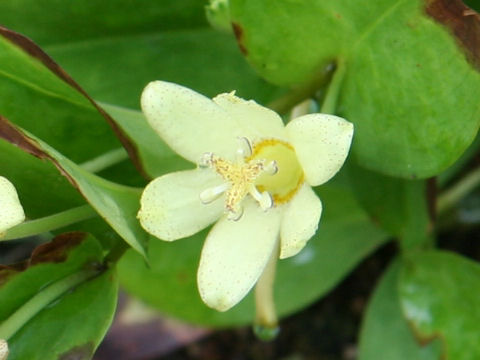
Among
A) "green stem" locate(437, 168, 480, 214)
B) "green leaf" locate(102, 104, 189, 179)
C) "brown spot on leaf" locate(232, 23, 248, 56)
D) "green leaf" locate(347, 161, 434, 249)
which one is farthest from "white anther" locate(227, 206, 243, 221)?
"green stem" locate(437, 168, 480, 214)

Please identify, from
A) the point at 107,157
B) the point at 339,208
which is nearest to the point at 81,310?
the point at 107,157

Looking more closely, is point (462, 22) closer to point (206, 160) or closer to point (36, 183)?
point (206, 160)

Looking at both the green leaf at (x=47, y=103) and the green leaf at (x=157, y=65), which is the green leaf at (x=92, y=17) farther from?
the green leaf at (x=47, y=103)

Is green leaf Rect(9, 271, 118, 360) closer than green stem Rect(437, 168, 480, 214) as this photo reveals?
Yes

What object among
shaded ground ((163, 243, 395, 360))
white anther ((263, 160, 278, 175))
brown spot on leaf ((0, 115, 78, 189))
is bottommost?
shaded ground ((163, 243, 395, 360))

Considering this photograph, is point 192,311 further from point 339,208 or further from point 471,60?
point 471,60

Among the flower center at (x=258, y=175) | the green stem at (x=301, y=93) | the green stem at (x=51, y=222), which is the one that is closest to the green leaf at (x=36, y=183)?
the green stem at (x=51, y=222)

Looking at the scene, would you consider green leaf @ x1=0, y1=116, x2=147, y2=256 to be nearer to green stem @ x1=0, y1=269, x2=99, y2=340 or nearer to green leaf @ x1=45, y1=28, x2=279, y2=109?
green stem @ x1=0, y1=269, x2=99, y2=340
